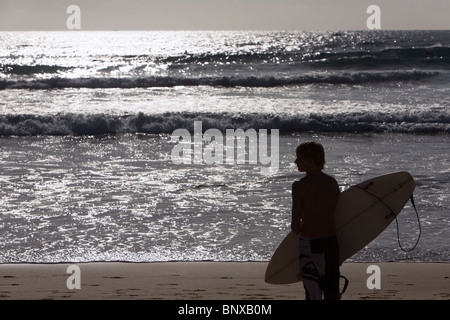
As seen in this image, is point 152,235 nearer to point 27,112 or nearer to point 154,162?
point 154,162

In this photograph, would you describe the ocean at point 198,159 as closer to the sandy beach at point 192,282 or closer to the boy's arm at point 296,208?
the sandy beach at point 192,282

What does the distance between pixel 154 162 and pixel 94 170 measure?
1227 millimetres

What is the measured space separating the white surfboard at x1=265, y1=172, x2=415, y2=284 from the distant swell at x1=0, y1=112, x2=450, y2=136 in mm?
12839

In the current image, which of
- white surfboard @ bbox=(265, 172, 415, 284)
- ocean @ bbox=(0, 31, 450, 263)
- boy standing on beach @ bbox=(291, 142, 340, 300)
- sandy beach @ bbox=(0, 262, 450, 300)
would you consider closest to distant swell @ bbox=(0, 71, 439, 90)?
ocean @ bbox=(0, 31, 450, 263)

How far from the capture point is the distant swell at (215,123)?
17.5 m

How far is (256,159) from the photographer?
39.8 ft

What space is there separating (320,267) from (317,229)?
0.69 ft

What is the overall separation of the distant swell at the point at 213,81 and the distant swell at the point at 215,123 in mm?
11007

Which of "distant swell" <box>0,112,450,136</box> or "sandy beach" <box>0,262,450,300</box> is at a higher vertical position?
"distant swell" <box>0,112,450,136</box>

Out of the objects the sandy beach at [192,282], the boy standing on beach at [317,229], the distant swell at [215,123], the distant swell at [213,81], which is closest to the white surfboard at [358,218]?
the boy standing on beach at [317,229]

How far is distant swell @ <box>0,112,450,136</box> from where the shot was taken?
1748cm

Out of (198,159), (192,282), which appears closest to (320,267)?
(192,282)

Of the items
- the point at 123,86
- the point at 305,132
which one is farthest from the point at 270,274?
the point at 123,86

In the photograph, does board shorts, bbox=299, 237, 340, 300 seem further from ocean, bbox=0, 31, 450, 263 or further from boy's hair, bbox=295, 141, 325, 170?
ocean, bbox=0, 31, 450, 263
